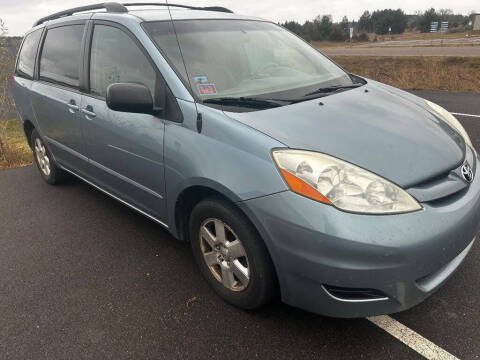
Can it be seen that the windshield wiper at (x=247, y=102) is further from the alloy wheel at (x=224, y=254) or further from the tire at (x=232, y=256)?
the alloy wheel at (x=224, y=254)

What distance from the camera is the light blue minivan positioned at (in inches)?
72.7

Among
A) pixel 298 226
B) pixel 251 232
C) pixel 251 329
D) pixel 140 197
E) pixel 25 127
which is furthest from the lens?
pixel 25 127

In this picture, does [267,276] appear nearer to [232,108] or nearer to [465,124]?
[232,108]

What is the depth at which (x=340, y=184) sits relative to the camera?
1.90 meters

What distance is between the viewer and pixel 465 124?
6277mm

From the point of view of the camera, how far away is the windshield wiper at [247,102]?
2.38m

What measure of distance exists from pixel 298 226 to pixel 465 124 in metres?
5.60

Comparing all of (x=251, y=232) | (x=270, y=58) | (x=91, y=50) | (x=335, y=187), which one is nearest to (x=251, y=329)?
(x=251, y=232)

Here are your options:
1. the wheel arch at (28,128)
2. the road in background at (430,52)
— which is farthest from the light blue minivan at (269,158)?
the road in background at (430,52)

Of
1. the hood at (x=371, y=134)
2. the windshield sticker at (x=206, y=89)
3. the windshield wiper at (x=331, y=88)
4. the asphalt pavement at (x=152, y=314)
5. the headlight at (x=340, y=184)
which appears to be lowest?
the asphalt pavement at (x=152, y=314)

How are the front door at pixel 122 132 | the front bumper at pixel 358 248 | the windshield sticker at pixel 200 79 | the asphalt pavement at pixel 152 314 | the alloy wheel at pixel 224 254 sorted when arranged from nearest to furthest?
1. the front bumper at pixel 358 248
2. the asphalt pavement at pixel 152 314
3. the alloy wheel at pixel 224 254
4. the windshield sticker at pixel 200 79
5. the front door at pixel 122 132

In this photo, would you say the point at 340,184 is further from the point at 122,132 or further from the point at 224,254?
the point at 122,132

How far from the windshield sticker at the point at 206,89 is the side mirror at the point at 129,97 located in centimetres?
31

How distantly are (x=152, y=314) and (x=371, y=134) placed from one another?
166 centimetres
